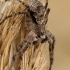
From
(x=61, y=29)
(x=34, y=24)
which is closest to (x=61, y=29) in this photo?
(x=61, y=29)

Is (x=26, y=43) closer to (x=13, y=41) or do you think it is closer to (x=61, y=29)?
(x=13, y=41)

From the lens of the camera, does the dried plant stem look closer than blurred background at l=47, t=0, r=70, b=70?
Yes

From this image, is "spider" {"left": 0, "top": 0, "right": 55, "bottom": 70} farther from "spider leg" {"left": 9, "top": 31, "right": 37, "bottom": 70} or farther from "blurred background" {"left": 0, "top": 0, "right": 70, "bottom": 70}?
"blurred background" {"left": 0, "top": 0, "right": 70, "bottom": 70}

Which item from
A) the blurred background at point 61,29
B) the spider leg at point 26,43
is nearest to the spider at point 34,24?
the spider leg at point 26,43

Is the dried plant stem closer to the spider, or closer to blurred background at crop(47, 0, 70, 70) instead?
the spider

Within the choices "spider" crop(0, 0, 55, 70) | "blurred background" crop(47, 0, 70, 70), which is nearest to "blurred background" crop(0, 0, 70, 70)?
"blurred background" crop(47, 0, 70, 70)

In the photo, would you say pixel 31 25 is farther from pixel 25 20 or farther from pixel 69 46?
pixel 69 46

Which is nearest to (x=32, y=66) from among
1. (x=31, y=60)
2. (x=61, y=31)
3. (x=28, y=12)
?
(x=31, y=60)

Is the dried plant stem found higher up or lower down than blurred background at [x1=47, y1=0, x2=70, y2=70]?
higher up

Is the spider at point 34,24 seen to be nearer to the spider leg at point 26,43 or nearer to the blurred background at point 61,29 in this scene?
the spider leg at point 26,43
